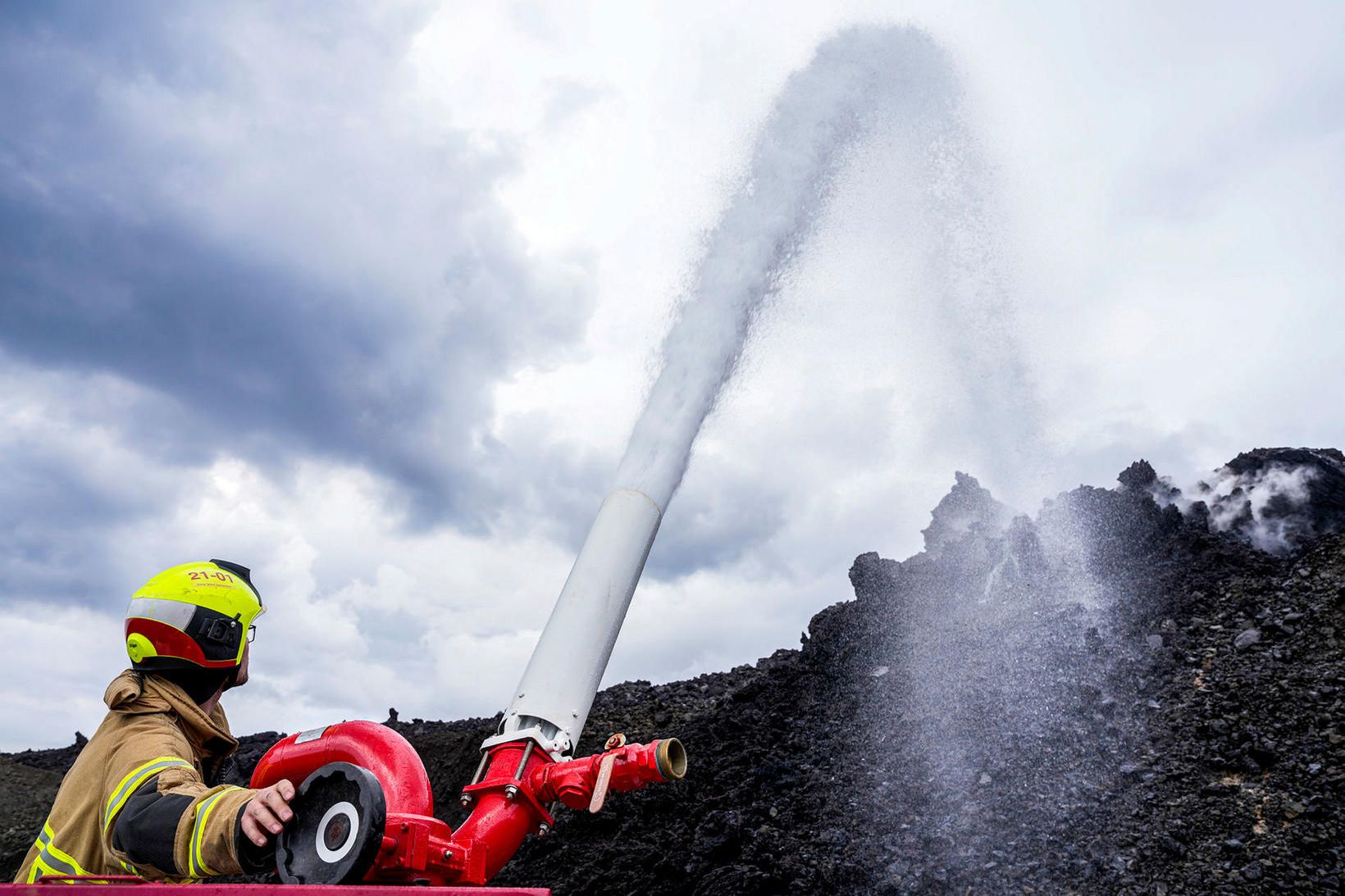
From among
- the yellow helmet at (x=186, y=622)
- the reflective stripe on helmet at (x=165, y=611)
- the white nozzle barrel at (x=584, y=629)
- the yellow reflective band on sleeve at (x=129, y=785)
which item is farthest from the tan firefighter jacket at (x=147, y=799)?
the white nozzle barrel at (x=584, y=629)

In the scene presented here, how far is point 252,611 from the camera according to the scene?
4.21 m

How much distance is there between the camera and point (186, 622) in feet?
12.7

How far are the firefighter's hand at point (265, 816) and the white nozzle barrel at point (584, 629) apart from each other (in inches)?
104

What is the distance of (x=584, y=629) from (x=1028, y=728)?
4.88 m

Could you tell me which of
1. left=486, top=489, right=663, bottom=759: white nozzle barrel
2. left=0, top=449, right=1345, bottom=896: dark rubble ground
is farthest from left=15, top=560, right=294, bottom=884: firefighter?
left=0, top=449, right=1345, bottom=896: dark rubble ground

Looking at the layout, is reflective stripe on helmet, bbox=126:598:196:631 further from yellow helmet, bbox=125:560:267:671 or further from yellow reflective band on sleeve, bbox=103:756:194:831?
yellow reflective band on sleeve, bbox=103:756:194:831

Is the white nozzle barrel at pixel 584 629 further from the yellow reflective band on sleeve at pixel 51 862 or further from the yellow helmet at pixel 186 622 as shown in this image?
the yellow reflective band on sleeve at pixel 51 862

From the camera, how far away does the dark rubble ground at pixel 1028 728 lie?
260 inches

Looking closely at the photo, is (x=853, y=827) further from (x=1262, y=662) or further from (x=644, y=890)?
(x=1262, y=662)

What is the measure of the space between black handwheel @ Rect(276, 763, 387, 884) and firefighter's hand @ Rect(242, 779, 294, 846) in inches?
2.0

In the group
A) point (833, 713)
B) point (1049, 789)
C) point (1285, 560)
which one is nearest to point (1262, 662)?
point (1285, 560)

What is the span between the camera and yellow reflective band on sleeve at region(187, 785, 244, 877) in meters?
2.83

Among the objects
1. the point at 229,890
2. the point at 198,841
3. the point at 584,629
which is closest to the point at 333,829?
the point at 229,890

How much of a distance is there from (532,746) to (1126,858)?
180 inches
